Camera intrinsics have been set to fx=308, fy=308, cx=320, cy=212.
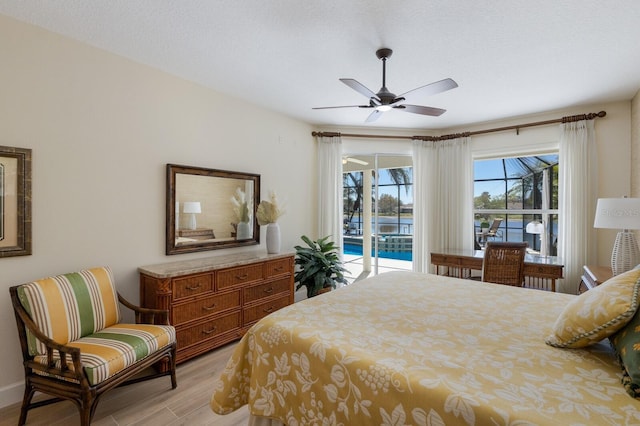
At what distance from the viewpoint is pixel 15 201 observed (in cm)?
209

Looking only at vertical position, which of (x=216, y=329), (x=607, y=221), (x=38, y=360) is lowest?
(x=216, y=329)

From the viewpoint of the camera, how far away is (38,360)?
186 centimetres

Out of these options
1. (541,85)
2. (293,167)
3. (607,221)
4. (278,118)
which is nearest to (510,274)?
(607,221)

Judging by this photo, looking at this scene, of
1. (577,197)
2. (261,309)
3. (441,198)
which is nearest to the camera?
(261,309)

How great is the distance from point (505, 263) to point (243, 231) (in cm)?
306

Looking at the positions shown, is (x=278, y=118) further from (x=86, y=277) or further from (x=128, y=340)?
(x=128, y=340)

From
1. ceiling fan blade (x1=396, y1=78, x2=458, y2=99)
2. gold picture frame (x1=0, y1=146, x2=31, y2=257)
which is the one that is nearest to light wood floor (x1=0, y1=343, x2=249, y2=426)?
gold picture frame (x1=0, y1=146, x2=31, y2=257)

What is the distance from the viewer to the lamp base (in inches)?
101

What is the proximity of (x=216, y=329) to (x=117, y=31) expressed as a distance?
2.54 m

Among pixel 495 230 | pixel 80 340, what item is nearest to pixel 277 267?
pixel 80 340

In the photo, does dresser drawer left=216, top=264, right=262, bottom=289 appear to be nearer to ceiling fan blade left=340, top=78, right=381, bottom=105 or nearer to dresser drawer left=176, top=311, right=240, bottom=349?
dresser drawer left=176, top=311, right=240, bottom=349

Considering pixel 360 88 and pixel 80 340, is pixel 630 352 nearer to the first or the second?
pixel 360 88

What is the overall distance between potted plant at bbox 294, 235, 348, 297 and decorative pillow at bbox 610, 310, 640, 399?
9.77 ft

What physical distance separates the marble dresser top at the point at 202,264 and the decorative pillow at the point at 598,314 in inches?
96.1
